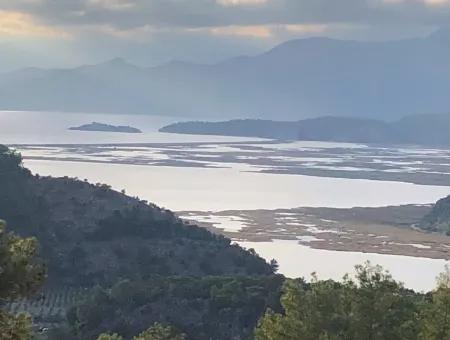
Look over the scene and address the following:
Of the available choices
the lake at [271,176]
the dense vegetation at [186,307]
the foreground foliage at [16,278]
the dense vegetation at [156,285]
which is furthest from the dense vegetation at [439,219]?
the foreground foliage at [16,278]

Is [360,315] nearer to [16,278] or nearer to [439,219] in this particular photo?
[16,278]

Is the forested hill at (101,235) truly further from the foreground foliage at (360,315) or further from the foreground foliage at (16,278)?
the foreground foliage at (16,278)

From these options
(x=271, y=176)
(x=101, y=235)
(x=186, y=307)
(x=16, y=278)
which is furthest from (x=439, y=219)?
(x=16, y=278)

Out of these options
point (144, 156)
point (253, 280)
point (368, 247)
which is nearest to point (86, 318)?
point (253, 280)

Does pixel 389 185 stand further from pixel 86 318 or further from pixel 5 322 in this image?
pixel 5 322

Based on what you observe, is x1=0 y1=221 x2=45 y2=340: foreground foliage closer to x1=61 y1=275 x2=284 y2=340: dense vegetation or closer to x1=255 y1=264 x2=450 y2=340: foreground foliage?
x1=255 y1=264 x2=450 y2=340: foreground foliage

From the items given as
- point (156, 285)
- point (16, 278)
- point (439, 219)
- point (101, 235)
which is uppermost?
point (16, 278)
